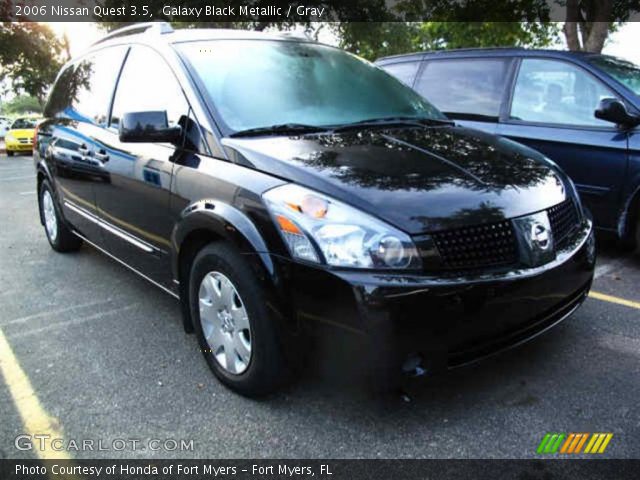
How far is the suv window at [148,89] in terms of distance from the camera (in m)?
3.08

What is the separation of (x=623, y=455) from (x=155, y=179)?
8.47ft

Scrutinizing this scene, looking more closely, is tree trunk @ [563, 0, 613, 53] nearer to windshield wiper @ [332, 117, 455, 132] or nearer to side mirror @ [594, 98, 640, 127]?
side mirror @ [594, 98, 640, 127]

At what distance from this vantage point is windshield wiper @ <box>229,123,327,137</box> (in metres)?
2.81

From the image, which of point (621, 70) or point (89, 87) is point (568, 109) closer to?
point (621, 70)

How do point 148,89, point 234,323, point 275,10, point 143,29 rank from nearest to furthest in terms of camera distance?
point 234,323 → point 148,89 → point 143,29 → point 275,10

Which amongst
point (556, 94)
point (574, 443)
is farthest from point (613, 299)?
point (556, 94)

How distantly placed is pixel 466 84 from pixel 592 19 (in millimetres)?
6464

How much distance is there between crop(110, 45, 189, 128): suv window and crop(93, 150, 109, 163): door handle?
19 centimetres

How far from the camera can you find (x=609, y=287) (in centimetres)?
395

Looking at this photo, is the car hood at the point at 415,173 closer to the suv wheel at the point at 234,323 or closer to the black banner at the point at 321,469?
the suv wheel at the point at 234,323

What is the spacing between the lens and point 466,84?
530 centimetres

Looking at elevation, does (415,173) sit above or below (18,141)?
above

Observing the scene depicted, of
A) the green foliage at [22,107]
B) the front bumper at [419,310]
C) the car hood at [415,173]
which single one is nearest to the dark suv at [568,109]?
the car hood at [415,173]

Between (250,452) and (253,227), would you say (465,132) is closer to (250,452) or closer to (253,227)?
(253,227)
